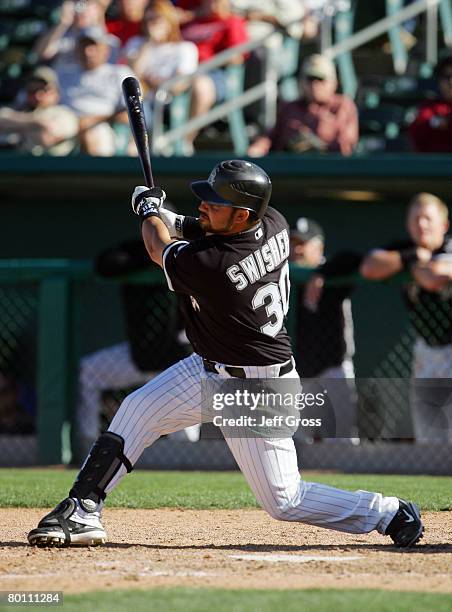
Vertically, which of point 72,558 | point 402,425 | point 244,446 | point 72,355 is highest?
point 244,446

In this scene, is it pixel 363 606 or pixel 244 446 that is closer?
pixel 363 606

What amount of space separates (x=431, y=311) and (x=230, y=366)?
12.3 ft

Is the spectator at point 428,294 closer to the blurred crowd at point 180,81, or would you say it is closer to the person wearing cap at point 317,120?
the person wearing cap at point 317,120

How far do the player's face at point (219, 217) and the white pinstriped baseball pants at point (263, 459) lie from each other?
23.2 inches

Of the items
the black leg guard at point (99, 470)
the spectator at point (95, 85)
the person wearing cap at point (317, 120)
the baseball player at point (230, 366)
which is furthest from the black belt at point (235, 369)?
the spectator at point (95, 85)

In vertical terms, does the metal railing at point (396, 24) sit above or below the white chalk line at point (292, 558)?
above

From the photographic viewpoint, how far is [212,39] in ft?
36.4

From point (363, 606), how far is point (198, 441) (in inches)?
205

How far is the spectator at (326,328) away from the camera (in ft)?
27.3

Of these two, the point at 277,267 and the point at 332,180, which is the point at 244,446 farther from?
the point at 332,180

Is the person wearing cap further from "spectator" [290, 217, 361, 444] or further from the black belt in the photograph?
the black belt

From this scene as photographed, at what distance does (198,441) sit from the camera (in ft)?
28.4

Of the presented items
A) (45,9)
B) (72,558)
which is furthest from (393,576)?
(45,9)

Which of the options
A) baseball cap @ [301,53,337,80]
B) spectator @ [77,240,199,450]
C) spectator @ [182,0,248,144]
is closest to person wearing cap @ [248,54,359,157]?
baseball cap @ [301,53,337,80]
